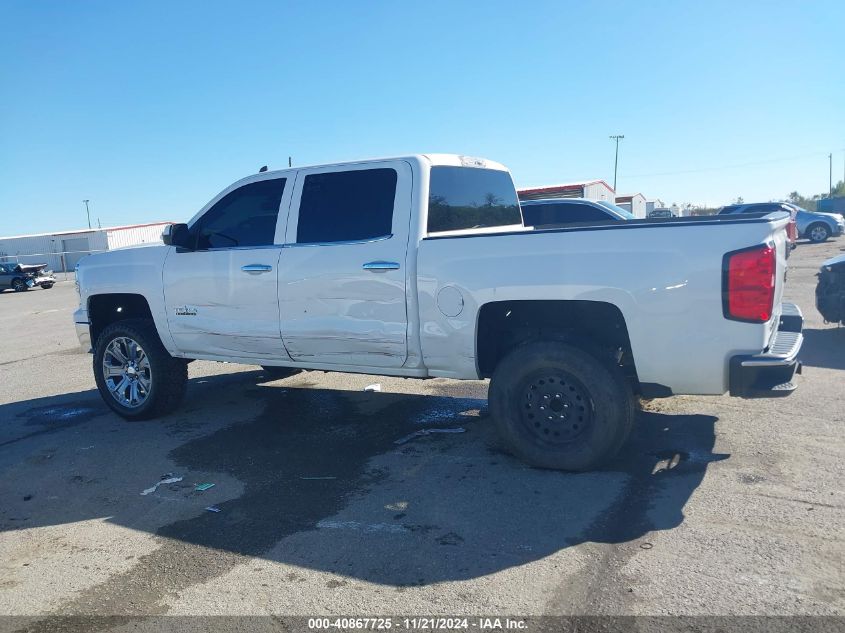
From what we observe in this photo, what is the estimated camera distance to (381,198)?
5.38 m

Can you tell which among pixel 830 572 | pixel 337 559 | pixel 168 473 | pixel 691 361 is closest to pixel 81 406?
pixel 168 473

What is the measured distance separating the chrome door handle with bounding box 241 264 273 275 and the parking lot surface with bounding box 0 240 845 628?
1.42m

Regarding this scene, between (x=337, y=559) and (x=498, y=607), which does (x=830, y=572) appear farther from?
A: (x=337, y=559)

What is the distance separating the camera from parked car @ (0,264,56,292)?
99.3 feet

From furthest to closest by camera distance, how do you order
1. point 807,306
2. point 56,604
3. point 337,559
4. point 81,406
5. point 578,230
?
point 807,306 < point 81,406 < point 578,230 < point 337,559 < point 56,604

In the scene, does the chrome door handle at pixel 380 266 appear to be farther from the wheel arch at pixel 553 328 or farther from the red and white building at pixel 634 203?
the red and white building at pixel 634 203

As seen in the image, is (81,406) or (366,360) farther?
(81,406)

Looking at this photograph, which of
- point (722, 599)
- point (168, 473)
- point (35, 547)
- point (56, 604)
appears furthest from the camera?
point (168, 473)

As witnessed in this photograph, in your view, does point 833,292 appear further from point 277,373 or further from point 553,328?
point 277,373

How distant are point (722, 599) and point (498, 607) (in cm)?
99

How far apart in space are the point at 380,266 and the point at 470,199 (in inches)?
49.5

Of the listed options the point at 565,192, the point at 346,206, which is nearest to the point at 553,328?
the point at 346,206

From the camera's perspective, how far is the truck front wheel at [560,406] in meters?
4.51

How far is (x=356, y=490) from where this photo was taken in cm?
460
